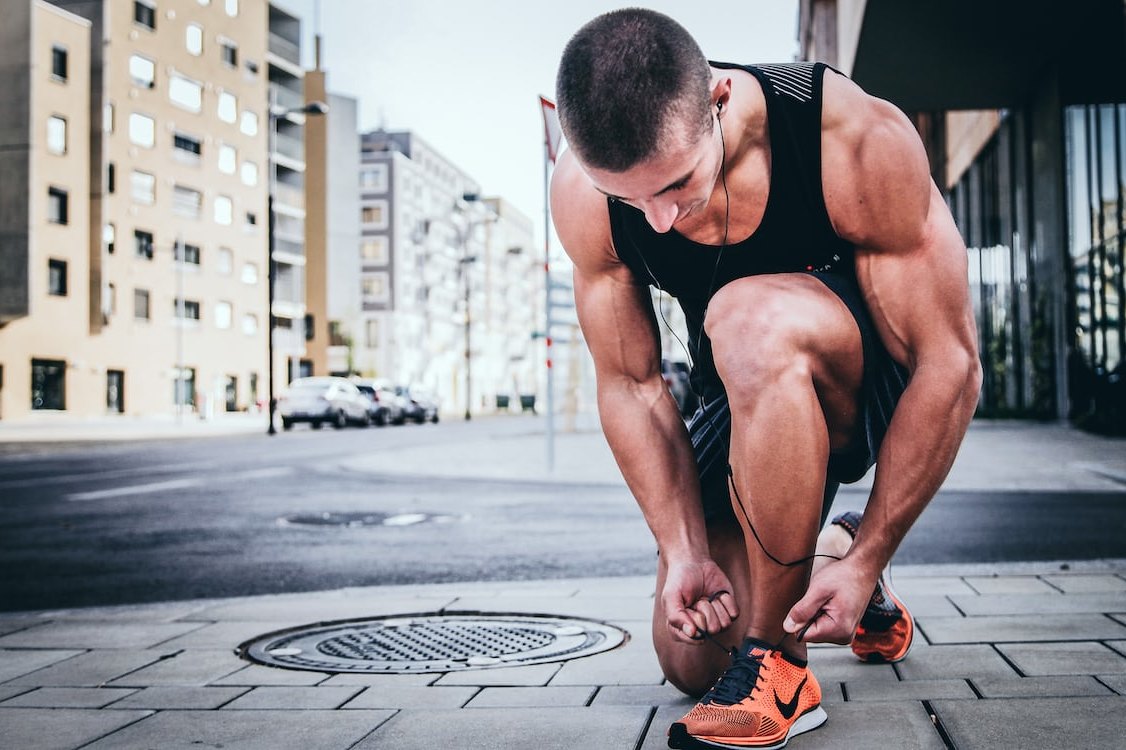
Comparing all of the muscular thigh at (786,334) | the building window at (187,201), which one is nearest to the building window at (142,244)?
the building window at (187,201)

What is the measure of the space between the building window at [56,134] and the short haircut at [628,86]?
41334mm

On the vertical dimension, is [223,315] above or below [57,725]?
above

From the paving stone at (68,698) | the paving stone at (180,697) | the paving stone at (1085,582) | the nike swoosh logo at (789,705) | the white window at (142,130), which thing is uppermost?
the white window at (142,130)

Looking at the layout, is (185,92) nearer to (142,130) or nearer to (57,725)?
(142,130)

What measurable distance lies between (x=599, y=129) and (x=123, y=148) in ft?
160

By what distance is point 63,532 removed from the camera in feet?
24.9

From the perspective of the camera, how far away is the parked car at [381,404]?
3736 centimetres

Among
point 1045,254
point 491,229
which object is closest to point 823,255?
point 1045,254

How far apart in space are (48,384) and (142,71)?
47.2ft

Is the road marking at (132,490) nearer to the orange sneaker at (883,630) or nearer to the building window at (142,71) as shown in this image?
the orange sneaker at (883,630)

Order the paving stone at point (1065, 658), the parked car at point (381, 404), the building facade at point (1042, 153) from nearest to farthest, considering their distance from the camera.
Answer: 1. the paving stone at point (1065, 658)
2. the building facade at point (1042, 153)
3. the parked car at point (381, 404)

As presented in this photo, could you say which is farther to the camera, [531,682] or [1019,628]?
[1019,628]

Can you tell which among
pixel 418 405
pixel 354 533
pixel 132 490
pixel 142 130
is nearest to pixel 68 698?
pixel 354 533

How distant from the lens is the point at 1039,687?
266 centimetres
